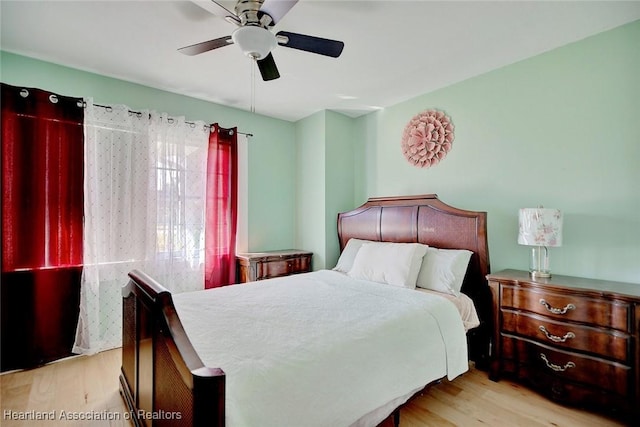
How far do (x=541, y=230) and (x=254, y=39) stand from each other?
2.31 m

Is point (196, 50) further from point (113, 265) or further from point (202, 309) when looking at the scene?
point (113, 265)

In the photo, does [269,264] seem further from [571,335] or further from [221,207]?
[571,335]

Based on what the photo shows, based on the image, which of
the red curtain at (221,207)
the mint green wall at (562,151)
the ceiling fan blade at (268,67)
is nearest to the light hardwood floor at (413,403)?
the mint green wall at (562,151)

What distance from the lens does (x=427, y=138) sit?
3221mm

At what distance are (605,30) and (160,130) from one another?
3.89m

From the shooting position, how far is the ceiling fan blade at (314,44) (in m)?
1.76

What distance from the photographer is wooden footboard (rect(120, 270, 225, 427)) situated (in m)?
0.94

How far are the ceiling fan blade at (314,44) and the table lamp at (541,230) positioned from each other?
5.95ft

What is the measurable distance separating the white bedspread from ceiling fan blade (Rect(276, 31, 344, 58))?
164 centimetres

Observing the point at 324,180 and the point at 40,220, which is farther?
the point at 324,180

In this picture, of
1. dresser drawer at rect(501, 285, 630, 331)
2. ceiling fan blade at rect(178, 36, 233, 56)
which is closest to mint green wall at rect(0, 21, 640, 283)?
dresser drawer at rect(501, 285, 630, 331)

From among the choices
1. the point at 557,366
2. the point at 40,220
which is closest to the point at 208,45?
the point at 40,220

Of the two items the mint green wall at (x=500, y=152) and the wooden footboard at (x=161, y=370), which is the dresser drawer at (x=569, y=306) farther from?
the wooden footboard at (x=161, y=370)

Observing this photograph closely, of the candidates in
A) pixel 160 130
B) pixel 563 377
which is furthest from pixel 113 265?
pixel 563 377
